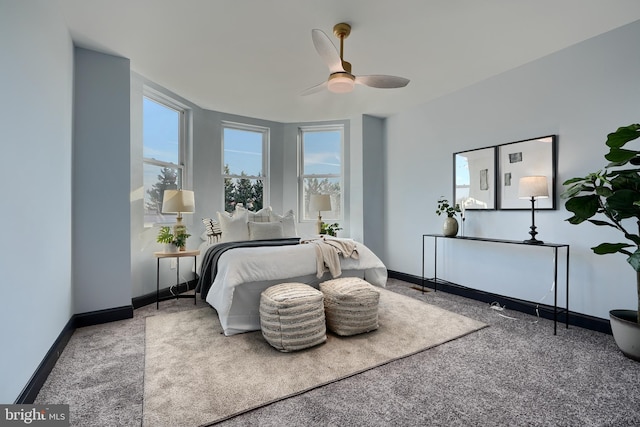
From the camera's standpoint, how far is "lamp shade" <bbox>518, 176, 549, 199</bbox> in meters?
2.95

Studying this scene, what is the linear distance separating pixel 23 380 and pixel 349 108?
4.52 metres

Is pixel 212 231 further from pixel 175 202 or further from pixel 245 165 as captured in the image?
pixel 245 165

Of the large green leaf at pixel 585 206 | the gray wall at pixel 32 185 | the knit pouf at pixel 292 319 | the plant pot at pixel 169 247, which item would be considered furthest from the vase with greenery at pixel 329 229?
the gray wall at pixel 32 185

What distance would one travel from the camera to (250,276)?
2660 mm

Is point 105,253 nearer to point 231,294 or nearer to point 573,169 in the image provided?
point 231,294

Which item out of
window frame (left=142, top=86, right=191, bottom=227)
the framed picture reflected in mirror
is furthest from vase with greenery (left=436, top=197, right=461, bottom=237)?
window frame (left=142, top=86, right=191, bottom=227)

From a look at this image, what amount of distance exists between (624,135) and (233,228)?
3.84m

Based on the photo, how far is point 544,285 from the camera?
3176mm

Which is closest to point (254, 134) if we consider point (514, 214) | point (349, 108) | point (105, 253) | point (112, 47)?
point (349, 108)

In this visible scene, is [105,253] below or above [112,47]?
below

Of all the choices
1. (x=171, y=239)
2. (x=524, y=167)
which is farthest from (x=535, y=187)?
(x=171, y=239)

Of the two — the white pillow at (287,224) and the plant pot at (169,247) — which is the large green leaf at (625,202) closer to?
the white pillow at (287,224)

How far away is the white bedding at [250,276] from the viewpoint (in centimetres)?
262

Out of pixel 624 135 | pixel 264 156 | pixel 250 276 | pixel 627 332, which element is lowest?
pixel 627 332
